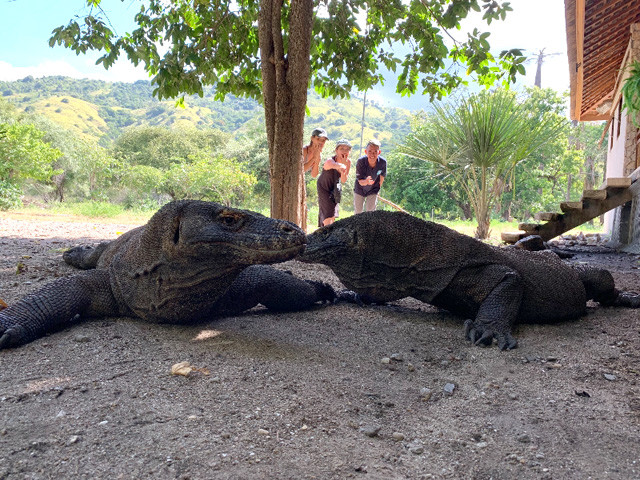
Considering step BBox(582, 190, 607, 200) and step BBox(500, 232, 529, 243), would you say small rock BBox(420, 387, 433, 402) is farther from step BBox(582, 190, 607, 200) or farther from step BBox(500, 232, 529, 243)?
step BBox(582, 190, 607, 200)

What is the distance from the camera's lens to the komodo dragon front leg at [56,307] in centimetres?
243

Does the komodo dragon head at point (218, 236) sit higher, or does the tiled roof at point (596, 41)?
the tiled roof at point (596, 41)

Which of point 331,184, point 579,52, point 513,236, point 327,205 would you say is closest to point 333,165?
point 331,184

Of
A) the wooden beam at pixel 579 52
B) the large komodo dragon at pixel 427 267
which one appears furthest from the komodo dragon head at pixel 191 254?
the wooden beam at pixel 579 52

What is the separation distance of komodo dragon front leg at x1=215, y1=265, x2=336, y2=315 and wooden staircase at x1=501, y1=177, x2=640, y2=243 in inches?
234

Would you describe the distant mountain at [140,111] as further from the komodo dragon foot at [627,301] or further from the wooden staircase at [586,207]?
the komodo dragon foot at [627,301]

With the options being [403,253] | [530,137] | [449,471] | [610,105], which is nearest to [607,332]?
[403,253]

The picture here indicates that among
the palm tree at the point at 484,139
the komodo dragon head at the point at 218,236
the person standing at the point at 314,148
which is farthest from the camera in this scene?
the palm tree at the point at 484,139

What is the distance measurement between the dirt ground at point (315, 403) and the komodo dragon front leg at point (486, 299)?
0.48 feet

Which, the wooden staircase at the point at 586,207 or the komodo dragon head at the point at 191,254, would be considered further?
the wooden staircase at the point at 586,207

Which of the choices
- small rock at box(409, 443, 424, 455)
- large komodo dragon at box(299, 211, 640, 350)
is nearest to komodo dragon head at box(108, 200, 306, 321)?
large komodo dragon at box(299, 211, 640, 350)

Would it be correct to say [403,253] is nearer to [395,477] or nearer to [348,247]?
[348,247]

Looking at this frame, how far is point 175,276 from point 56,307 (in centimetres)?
68

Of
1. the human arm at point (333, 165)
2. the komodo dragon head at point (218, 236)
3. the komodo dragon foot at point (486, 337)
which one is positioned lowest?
the komodo dragon foot at point (486, 337)
